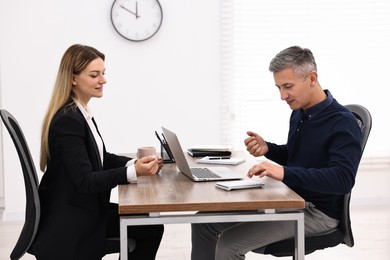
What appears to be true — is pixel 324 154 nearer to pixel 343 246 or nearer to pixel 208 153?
pixel 208 153

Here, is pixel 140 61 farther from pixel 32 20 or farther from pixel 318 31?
pixel 318 31

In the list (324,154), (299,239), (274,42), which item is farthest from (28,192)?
(274,42)

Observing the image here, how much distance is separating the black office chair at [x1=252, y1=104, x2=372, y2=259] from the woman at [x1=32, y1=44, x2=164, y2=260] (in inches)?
22.5

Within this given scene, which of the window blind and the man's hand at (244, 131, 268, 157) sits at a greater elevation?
the window blind

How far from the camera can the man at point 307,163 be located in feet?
7.87

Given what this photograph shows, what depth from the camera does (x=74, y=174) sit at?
237 cm

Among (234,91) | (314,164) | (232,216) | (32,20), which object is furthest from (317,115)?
(32,20)

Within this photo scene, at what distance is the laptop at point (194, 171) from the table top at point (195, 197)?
0.05 m

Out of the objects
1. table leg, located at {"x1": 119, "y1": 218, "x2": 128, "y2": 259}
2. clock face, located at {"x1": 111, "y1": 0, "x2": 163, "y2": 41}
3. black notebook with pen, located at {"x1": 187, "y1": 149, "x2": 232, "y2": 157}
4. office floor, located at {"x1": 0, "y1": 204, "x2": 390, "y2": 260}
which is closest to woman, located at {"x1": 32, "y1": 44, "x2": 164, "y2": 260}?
table leg, located at {"x1": 119, "y1": 218, "x2": 128, "y2": 259}

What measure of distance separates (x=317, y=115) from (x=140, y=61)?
2.51m

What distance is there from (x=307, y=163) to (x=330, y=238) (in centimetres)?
32

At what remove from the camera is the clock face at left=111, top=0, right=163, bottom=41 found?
483cm

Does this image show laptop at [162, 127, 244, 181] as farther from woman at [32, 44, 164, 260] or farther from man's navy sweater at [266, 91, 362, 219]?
man's navy sweater at [266, 91, 362, 219]

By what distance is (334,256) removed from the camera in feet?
12.9
